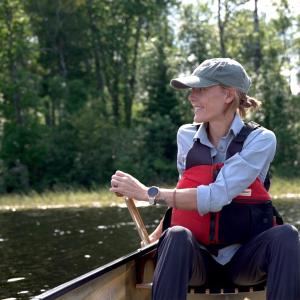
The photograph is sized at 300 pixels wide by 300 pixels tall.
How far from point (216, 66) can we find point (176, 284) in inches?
41.1

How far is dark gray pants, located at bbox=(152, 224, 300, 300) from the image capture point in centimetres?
332

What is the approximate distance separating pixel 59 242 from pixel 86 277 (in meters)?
8.77

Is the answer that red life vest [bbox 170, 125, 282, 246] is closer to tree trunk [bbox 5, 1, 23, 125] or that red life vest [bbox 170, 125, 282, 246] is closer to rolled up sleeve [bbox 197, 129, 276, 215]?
rolled up sleeve [bbox 197, 129, 276, 215]

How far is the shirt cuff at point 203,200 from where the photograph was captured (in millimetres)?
3465

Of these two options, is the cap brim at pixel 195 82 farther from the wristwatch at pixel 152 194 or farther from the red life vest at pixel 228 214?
the wristwatch at pixel 152 194

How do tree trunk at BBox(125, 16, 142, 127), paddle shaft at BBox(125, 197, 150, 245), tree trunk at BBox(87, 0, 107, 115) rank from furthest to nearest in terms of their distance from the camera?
tree trunk at BBox(125, 16, 142, 127)
tree trunk at BBox(87, 0, 107, 115)
paddle shaft at BBox(125, 197, 150, 245)

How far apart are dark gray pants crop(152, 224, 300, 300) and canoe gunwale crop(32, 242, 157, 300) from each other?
1.00 ft

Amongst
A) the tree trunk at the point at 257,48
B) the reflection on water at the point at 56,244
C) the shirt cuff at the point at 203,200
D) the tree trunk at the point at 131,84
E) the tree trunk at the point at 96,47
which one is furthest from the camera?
the tree trunk at the point at 131,84

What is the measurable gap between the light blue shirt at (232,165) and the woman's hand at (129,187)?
0.85 feet

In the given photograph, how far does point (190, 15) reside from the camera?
37469 millimetres

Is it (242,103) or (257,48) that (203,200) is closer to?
(242,103)

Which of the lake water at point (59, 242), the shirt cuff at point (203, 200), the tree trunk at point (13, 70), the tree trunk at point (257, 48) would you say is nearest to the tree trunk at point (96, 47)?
the tree trunk at point (13, 70)

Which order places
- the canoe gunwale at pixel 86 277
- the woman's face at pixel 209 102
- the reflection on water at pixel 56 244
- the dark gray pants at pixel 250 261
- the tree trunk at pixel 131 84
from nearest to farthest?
the canoe gunwale at pixel 86 277 → the dark gray pants at pixel 250 261 → the woman's face at pixel 209 102 → the reflection on water at pixel 56 244 → the tree trunk at pixel 131 84

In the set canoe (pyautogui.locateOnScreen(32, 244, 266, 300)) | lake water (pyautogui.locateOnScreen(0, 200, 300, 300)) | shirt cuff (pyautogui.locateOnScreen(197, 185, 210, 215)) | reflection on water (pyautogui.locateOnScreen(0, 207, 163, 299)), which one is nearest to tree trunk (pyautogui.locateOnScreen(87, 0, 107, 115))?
lake water (pyautogui.locateOnScreen(0, 200, 300, 300))
